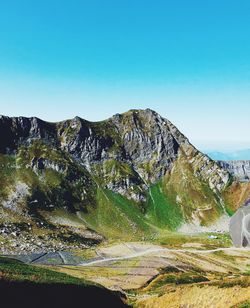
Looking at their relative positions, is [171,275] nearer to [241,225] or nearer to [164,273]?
[164,273]

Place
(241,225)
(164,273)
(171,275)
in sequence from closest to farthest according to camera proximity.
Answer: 1. (171,275)
2. (164,273)
3. (241,225)

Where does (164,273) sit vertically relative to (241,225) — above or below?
below

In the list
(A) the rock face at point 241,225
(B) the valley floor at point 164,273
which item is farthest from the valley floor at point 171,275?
(A) the rock face at point 241,225

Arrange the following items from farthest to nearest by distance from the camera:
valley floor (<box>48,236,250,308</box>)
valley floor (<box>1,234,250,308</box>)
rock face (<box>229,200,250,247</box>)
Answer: rock face (<box>229,200,250,247</box>), valley floor (<box>1,234,250,308</box>), valley floor (<box>48,236,250,308</box>)

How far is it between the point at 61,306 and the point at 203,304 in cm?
1250

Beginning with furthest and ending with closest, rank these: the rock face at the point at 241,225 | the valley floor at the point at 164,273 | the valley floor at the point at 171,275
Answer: the rock face at the point at 241,225 < the valley floor at the point at 164,273 < the valley floor at the point at 171,275

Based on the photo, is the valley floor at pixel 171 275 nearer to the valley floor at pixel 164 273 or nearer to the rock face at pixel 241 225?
the valley floor at pixel 164 273

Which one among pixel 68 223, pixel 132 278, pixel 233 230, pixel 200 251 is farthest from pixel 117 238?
pixel 132 278

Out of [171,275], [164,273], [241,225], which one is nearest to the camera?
[171,275]

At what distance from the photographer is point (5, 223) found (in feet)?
536

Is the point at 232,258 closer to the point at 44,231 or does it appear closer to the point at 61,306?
the point at 44,231

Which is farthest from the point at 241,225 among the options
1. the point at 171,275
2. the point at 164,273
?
the point at 171,275

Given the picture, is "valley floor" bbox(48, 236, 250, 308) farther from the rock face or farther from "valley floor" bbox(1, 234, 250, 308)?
the rock face

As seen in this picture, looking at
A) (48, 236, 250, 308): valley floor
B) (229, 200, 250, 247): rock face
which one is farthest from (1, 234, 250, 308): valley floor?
(229, 200, 250, 247): rock face
